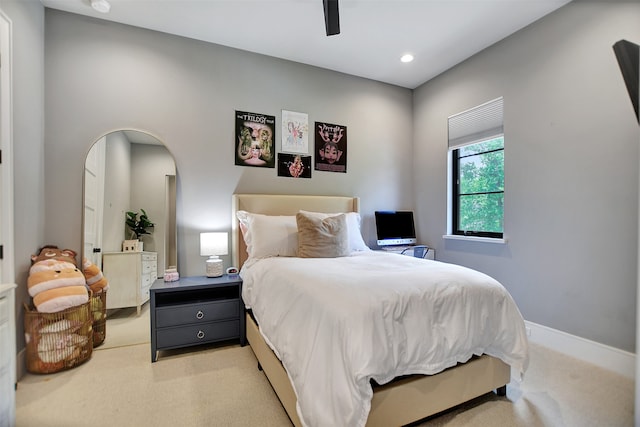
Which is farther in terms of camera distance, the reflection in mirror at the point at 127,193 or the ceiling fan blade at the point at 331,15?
the reflection in mirror at the point at 127,193

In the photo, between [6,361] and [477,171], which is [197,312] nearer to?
[6,361]

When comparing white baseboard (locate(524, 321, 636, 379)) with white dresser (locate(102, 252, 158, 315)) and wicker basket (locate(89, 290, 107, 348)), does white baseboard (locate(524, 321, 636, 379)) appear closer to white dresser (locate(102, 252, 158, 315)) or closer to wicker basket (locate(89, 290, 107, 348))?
white dresser (locate(102, 252, 158, 315))

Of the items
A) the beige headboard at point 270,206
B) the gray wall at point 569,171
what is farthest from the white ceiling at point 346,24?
the beige headboard at point 270,206

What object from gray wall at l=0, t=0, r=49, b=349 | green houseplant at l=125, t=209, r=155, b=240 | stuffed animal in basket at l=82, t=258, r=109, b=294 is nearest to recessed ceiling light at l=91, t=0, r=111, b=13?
gray wall at l=0, t=0, r=49, b=349

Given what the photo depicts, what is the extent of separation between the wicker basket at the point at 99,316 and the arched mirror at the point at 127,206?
52 mm

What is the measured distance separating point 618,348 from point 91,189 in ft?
14.8

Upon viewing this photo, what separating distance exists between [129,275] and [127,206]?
64cm

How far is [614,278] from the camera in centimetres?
227

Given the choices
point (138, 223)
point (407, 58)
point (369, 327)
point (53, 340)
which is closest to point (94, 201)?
point (138, 223)

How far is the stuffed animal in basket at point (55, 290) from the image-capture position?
213 cm

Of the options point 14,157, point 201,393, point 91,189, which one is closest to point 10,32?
point 14,157

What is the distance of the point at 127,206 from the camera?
2736 mm

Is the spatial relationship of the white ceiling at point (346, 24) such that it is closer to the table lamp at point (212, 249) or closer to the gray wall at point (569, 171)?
the gray wall at point (569, 171)

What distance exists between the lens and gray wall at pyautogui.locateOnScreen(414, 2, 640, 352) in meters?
2.23
